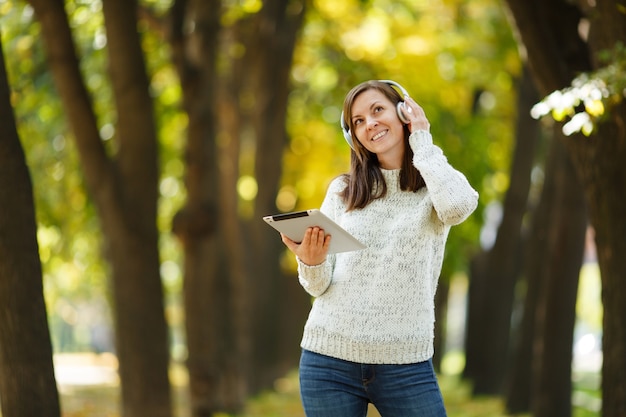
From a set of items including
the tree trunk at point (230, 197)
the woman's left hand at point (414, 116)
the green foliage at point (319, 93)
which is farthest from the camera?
the green foliage at point (319, 93)

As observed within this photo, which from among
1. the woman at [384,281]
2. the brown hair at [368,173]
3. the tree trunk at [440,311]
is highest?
the brown hair at [368,173]

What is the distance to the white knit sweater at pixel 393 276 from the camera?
4.52m

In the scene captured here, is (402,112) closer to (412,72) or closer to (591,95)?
(591,95)

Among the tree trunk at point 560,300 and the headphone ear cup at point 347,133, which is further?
the tree trunk at point 560,300

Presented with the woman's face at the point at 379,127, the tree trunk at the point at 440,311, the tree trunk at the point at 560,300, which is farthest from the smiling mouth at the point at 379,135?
the tree trunk at the point at 440,311

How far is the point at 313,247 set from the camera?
4.57 m

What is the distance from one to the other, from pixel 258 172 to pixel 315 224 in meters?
13.3

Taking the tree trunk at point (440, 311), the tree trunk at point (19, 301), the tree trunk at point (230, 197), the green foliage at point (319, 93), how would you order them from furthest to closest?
the tree trunk at point (440, 311) < the green foliage at point (319, 93) < the tree trunk at point (230, 197) < the tree trunk at point (19, 301)

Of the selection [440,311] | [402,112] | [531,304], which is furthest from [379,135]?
[440,311]

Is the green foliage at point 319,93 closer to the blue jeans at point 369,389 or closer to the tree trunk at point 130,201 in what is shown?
the tree trunk at point 130,201

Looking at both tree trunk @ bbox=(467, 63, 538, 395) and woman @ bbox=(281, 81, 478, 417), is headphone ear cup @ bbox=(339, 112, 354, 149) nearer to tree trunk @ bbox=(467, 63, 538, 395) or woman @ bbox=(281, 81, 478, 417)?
woman @ bbox=(281, 81, 478, 417)

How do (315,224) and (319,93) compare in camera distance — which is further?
(319,93)

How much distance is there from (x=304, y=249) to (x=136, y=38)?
250 inches

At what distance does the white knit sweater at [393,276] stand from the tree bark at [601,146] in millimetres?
3845
